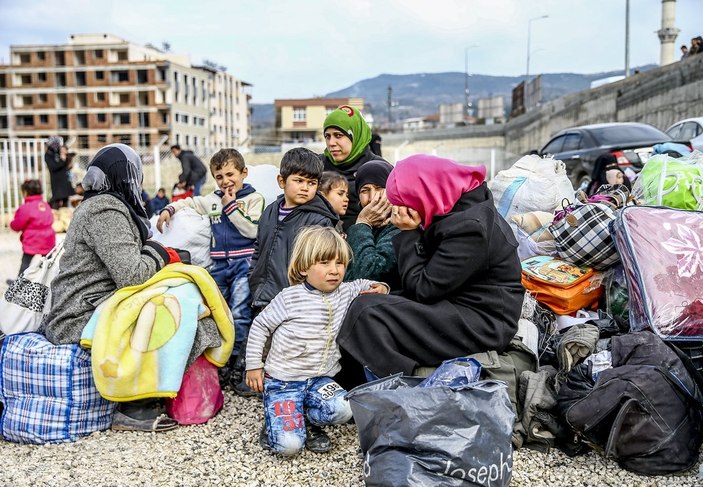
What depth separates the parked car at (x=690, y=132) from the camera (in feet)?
29.1

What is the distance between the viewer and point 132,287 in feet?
11.0

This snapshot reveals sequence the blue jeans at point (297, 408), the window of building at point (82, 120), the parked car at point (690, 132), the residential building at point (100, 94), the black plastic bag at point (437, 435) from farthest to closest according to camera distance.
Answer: the window of building at point (82, 120) < the residential building at point (100, 94) < the parked car at point (690, 132) < the blue jeans at point (297, 408) < the black plastic bag at point (437, 435)

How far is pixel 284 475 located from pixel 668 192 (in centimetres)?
316

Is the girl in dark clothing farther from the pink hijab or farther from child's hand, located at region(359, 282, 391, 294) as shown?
the pink hijab

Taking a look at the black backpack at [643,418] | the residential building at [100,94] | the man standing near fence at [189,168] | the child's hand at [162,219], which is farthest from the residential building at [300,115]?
the black backpack at [643,418]

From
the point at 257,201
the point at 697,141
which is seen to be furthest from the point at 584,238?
the point at 697,141

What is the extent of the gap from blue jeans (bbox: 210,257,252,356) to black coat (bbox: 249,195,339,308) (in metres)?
0.39

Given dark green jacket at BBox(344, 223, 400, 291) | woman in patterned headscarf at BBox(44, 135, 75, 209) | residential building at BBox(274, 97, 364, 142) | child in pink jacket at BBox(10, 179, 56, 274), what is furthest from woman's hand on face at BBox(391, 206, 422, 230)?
residential building at BBox(274, 97, 364, 142)

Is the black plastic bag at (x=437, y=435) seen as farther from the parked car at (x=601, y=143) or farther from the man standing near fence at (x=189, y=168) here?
the man standing near fence at (x=189, y=168)

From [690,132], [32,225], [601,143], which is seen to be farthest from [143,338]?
[690,132]

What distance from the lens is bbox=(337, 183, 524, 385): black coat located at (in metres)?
3.00

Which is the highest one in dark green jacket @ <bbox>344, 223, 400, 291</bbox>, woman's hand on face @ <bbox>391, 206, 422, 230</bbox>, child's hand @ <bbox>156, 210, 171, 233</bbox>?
woman's hand on face @ <bbox>391, 206, 422, 230</bbox>

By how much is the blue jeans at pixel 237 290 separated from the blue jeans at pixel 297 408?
1.04 metres

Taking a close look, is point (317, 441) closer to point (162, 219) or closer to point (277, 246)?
point (277, 246)
